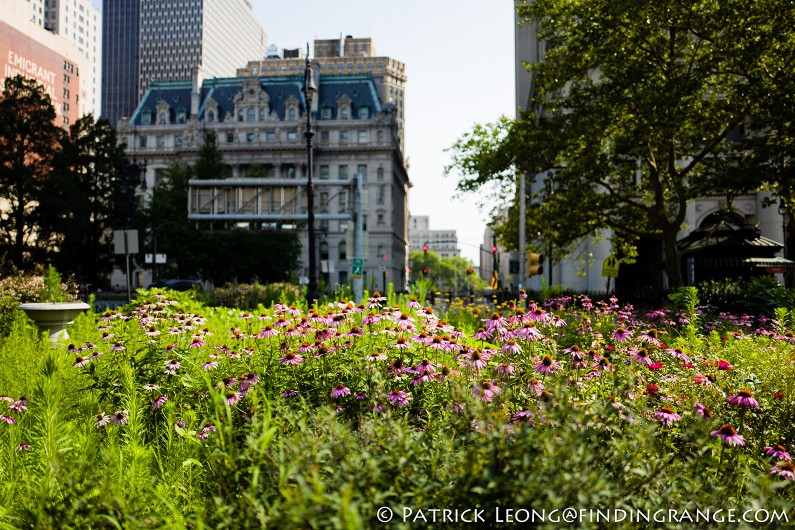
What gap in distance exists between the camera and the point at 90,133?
156 ft

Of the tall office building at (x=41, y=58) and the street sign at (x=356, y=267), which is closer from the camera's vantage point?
the street sign at (x=356, y=267)

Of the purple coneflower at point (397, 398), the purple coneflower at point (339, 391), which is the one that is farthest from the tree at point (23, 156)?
the purple coneflower at point (397, 398)

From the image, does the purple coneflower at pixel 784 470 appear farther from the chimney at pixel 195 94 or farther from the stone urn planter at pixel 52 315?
the chimney at pixel 195 94

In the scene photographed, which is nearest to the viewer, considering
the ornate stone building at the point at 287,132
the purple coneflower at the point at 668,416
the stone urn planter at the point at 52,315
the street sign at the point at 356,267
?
the purple coneflower at the point at 668,416

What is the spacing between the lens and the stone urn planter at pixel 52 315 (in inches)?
463

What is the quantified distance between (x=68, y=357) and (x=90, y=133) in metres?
45.0

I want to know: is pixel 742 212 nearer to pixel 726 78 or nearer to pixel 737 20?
pixel 726 78

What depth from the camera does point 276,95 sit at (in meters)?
94.6

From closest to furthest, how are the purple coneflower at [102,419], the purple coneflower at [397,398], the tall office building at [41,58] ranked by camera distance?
the purple coneflower at [397,398] < the purple coneflower at [102,419] < the tall office building at [41,58]

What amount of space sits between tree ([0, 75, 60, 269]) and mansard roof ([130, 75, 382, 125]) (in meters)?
51.9

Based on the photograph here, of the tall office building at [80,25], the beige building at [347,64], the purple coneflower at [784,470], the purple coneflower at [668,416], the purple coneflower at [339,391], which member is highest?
the tall office building at [80,25]

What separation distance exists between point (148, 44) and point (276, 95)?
121565mm

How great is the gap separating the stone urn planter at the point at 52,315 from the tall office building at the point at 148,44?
637 ft

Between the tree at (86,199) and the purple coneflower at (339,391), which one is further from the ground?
the tree at (86,199)
